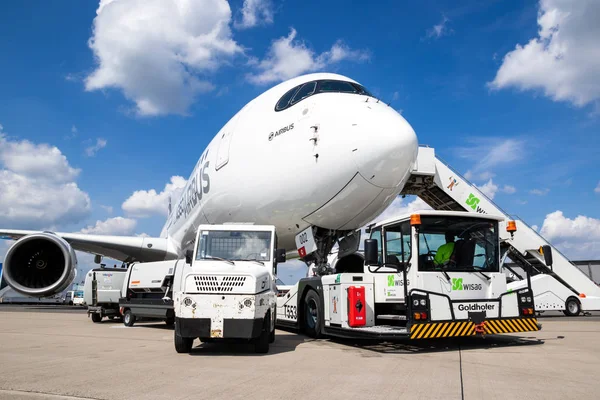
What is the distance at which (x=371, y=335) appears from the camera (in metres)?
7.07

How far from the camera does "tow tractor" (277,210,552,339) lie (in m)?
7.01

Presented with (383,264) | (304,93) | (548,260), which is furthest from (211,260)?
(548,260)

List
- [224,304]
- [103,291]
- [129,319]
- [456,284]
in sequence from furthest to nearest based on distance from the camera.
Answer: [103,291]
[129,319]
[456,284]
[224,304]

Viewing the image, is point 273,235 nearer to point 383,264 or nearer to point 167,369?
point 383,264

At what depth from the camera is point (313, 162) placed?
8.03 meters

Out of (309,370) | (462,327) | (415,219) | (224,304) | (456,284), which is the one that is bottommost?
(309,370)

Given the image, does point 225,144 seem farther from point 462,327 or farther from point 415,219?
point 462,327

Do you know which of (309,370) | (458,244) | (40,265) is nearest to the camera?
(309,370)

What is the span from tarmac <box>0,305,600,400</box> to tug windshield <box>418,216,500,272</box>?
1279 mm

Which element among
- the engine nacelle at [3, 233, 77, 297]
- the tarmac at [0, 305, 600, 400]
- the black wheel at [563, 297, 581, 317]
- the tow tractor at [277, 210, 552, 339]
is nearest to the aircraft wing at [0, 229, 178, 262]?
the engine nacelle at [3, 233, 77, 297]

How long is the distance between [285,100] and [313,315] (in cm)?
419

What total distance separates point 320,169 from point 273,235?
4.55ft

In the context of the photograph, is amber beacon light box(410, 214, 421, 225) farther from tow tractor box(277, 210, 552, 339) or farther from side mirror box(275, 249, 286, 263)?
side mirror box(275, 249, 286, 263)

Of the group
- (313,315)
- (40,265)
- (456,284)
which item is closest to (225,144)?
(313,315)
